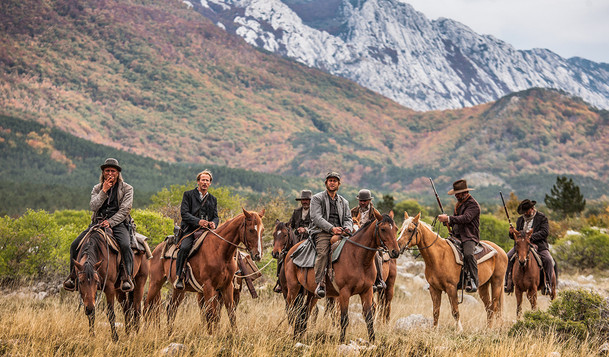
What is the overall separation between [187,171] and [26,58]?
212 ft

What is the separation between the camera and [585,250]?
2091 cm

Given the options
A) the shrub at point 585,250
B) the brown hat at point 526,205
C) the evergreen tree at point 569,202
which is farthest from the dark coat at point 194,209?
the evergreen tree at point 569,202

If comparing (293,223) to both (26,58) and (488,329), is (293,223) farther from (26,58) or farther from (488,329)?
(26,58)

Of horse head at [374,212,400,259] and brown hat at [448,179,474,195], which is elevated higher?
brown hat at [448,179,474,195]

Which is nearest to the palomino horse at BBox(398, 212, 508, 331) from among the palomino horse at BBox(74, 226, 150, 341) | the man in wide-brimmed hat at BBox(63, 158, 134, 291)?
the man in wide-brimmed hat at BBox(63, 158, 134, 291)

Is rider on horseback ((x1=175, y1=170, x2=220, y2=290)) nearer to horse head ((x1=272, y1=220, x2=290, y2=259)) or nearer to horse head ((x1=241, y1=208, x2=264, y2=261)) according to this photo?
horse head ((x1=241, y1=208, x2=264, y2=261))

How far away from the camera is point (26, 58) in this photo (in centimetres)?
11650

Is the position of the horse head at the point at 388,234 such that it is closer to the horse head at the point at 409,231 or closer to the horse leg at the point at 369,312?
the horse leg at the point at 369,312

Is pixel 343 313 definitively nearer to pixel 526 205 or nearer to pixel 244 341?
pixel 244 341

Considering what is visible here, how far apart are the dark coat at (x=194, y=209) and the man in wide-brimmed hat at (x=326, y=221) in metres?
1.83

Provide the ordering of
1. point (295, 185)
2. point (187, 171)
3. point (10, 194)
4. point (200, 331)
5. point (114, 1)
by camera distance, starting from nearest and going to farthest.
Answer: point (200, 331), point (10, 194), point (187, 171), point (295, 185), point (114, 1)

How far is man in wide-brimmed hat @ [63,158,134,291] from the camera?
7.50 metres

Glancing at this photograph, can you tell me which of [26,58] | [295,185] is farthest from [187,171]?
[26,58]

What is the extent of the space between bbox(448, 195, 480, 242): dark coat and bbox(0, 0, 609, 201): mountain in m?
93.8
